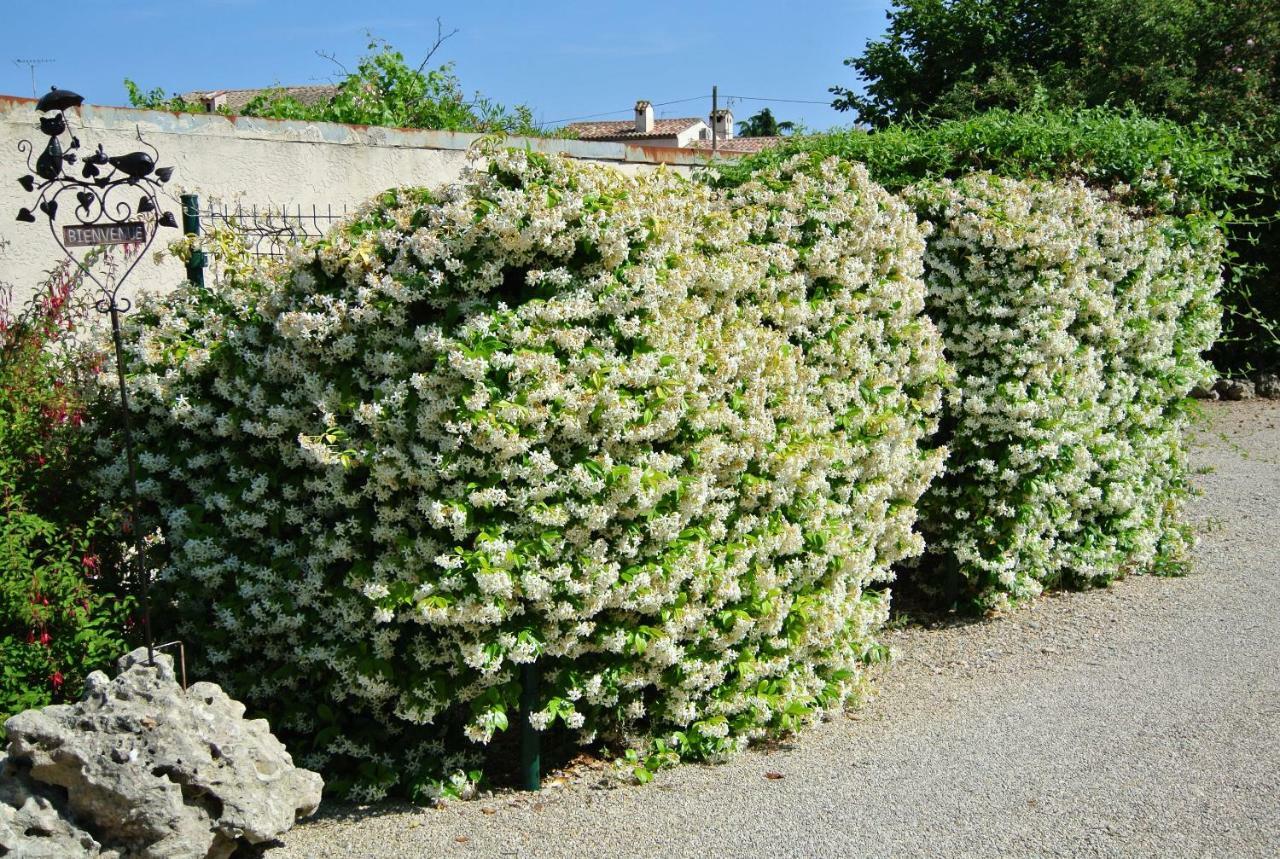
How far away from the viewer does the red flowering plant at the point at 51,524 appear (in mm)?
4250

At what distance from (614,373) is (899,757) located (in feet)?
6.70

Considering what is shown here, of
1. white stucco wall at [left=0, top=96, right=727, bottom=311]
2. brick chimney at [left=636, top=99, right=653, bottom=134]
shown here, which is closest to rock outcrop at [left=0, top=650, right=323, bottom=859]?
white stucco wall at [left=0, top=96, right=727, bottom=311]

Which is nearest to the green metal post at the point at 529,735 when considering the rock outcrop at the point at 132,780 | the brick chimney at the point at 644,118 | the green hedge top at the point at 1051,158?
the rock outcrop at the point at 132,780

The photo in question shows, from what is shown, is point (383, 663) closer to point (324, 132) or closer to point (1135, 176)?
point (324, 132)

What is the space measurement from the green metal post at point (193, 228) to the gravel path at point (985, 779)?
2.57 m

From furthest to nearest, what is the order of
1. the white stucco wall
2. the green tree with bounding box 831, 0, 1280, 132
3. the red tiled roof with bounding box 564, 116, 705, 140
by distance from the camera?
the red tiled roof with bounding box 564, 116, 705, 140, the green tree with bounding box 831, 0, 1280, 132, the white stucco wall

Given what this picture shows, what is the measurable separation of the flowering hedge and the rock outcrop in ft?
2.16

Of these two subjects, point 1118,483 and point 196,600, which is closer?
point 196,600

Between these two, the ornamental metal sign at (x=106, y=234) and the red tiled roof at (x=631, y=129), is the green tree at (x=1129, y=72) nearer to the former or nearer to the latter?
the ornamental metal sign at (x=106, y=234)

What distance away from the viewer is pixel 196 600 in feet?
15.7

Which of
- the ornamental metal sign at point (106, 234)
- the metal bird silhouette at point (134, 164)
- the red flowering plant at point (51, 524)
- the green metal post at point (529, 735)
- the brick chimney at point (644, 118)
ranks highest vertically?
the brick chimney at point (644, 118)

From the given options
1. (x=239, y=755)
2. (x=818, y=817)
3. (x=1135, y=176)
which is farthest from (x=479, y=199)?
(x=1135, y=176)

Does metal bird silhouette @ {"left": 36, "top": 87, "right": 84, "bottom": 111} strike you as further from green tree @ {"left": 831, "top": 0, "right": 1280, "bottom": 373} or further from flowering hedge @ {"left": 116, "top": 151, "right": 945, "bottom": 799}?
green tree @ {"left": 831, "top": 0, "right": 1280, "bottom": 373}

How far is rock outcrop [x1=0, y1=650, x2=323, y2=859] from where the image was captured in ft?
11.7
